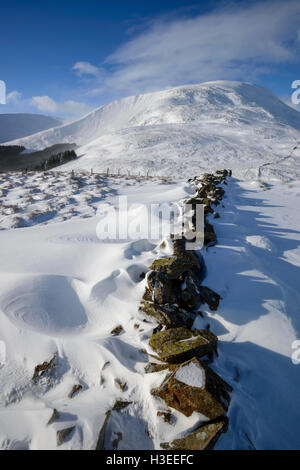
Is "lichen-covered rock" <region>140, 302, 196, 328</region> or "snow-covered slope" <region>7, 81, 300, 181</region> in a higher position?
"snow-covered slope" <region>7, 81, 300, 181</region>

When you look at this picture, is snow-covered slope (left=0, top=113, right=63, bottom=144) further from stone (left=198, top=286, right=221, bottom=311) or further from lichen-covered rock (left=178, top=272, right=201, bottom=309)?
stone (left=198, top=286, right=221, bottom=311)

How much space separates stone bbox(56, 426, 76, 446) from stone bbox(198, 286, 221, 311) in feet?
8.74

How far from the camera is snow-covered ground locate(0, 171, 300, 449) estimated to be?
2273mm

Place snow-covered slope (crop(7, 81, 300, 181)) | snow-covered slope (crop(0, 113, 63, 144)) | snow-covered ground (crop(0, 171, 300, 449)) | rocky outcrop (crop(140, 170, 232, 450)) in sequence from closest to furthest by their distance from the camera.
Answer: rocky outcrop (crop(140, 170, 232, 450)), snow-covered ground (crop(0, 171, 300, 449)), snow-covered slope (crop(7, 81, 300, 181)), snow-covered slope (crop(0, 113, 63, 144))

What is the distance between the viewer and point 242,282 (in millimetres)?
4629

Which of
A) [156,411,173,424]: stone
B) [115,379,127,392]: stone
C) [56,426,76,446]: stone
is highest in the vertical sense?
[115,379,127,392]: stone

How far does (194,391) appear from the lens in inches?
89.7

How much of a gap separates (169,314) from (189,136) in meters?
44.4

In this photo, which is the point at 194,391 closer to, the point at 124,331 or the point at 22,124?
the point at 124,331

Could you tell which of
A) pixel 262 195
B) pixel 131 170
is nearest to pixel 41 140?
pixel 131 170

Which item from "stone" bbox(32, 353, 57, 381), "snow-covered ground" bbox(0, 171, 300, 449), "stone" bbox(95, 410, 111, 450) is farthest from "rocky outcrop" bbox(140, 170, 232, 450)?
"stone" bbox(32, 353, 57, 381)

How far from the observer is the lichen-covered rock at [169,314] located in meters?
3.39

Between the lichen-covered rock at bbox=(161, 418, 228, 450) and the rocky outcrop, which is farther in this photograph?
the rocky outcrop
